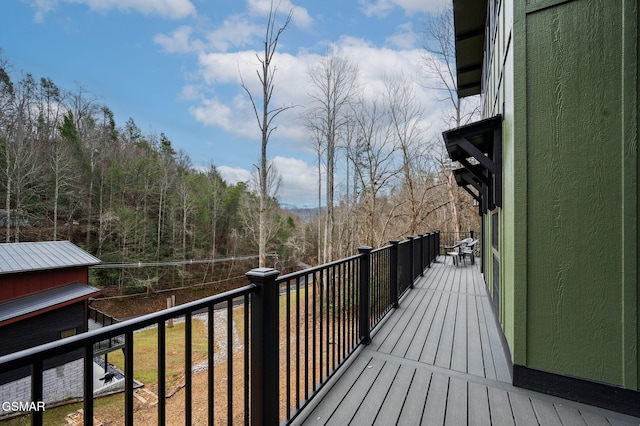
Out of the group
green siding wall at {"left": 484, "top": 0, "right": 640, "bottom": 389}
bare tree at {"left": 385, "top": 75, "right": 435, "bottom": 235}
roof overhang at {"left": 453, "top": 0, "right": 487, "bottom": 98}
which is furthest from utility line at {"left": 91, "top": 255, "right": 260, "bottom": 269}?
green siding wall at {"left": 484, "top": 0, "right": 640, "bottom": 389}

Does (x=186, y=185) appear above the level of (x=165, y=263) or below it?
above

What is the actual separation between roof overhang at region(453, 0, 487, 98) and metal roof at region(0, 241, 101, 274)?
42.0 ft

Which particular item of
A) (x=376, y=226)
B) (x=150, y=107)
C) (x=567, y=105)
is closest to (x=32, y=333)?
(x=567, y=105)

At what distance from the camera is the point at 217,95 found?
19.5m

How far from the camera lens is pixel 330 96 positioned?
13062mm

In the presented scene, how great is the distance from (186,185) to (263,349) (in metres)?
25.1

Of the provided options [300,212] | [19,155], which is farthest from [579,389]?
[300,212]

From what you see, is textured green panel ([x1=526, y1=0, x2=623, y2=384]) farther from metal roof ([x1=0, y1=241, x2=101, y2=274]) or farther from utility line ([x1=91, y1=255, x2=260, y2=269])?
utility line ([x1=91, y1=255, x2=260, y2=269])

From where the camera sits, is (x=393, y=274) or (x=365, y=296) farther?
(x=393, y=274)

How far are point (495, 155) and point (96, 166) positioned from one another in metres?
25.5

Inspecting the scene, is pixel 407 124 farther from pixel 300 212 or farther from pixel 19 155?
pixel 19 155

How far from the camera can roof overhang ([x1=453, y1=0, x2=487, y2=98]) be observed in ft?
15.1

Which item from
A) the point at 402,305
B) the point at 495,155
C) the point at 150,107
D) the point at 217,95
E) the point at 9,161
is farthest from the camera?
the point at 150,107

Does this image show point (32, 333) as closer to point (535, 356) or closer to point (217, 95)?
point (535, 356)
